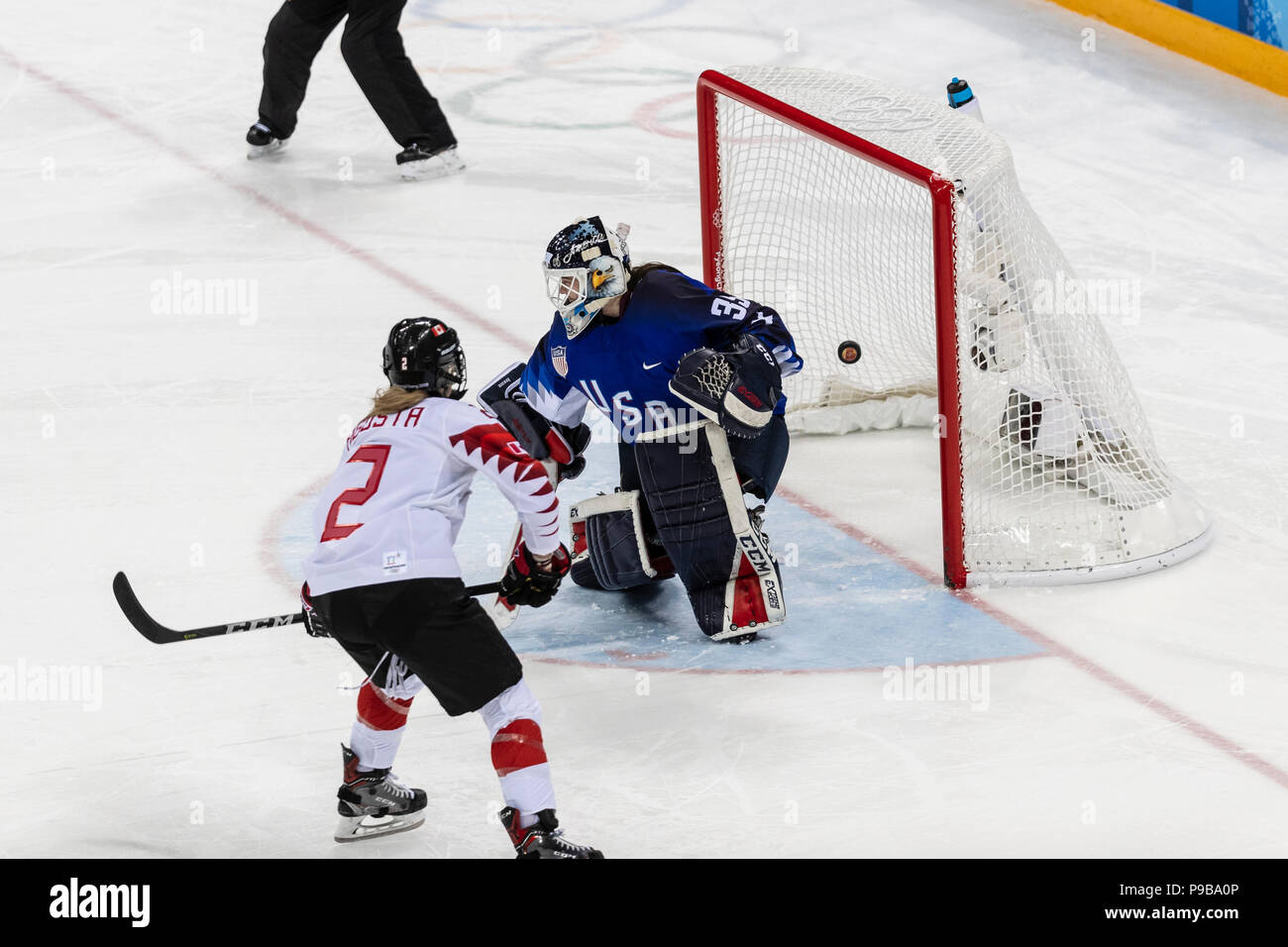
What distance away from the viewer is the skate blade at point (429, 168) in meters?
7.00

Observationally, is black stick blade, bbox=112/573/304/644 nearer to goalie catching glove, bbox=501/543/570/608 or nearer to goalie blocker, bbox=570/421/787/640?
goalie catching glove, bbox=501/543/570/608

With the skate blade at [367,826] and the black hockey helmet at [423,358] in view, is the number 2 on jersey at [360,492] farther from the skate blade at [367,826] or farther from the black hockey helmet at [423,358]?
the skate blade at [367,826]

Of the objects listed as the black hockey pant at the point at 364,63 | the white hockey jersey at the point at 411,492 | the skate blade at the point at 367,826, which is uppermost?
the black hockey pant at the point at 364,63

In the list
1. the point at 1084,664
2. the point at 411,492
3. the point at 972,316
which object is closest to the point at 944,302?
the point at 972,316

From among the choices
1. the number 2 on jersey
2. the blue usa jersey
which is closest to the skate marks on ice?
the blue usa jersey

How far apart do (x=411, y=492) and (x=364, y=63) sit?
393 cm

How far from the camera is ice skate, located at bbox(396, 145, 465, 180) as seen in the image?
7.00 m

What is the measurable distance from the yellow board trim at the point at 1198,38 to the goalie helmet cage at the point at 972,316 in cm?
312

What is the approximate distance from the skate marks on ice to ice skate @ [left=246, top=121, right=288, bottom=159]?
9.69 feet

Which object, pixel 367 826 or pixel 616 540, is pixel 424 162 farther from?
pixel 367 826

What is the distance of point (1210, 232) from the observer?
6.39m

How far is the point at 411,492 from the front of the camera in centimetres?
313

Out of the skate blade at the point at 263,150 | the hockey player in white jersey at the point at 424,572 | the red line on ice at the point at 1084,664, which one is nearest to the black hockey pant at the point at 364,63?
the skate blade at the point at 263,150
